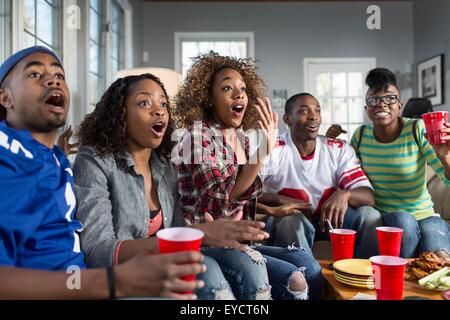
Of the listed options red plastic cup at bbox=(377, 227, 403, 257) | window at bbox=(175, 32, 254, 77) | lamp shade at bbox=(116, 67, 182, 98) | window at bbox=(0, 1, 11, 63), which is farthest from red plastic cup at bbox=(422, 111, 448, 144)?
window at bbox=(175, 32, 254, 77)

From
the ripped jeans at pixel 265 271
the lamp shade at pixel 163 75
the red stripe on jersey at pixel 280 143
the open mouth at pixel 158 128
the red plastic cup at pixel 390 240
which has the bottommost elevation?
the ripped jeans at pixel 265 271

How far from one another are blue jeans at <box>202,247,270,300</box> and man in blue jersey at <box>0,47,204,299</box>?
0.35m

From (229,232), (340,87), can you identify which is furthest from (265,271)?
(340,87)

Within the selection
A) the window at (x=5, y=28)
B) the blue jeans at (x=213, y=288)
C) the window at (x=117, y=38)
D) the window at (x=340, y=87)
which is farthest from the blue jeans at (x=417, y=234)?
the window at (x=340, y=87)

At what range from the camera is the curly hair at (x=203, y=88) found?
169cm

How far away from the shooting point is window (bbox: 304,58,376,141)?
5.55 m

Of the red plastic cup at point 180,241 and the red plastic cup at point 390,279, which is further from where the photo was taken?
the red plastic cup at point 390,279

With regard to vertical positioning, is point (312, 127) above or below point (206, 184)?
above

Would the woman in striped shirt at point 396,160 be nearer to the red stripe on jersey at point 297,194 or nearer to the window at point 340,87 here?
the red stripe on jersey at point 297,194

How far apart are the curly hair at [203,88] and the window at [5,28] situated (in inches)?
35.6

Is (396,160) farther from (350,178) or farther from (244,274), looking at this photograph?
(244,274)

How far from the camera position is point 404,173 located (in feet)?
6.33

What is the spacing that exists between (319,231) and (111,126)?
1165 millimetres
